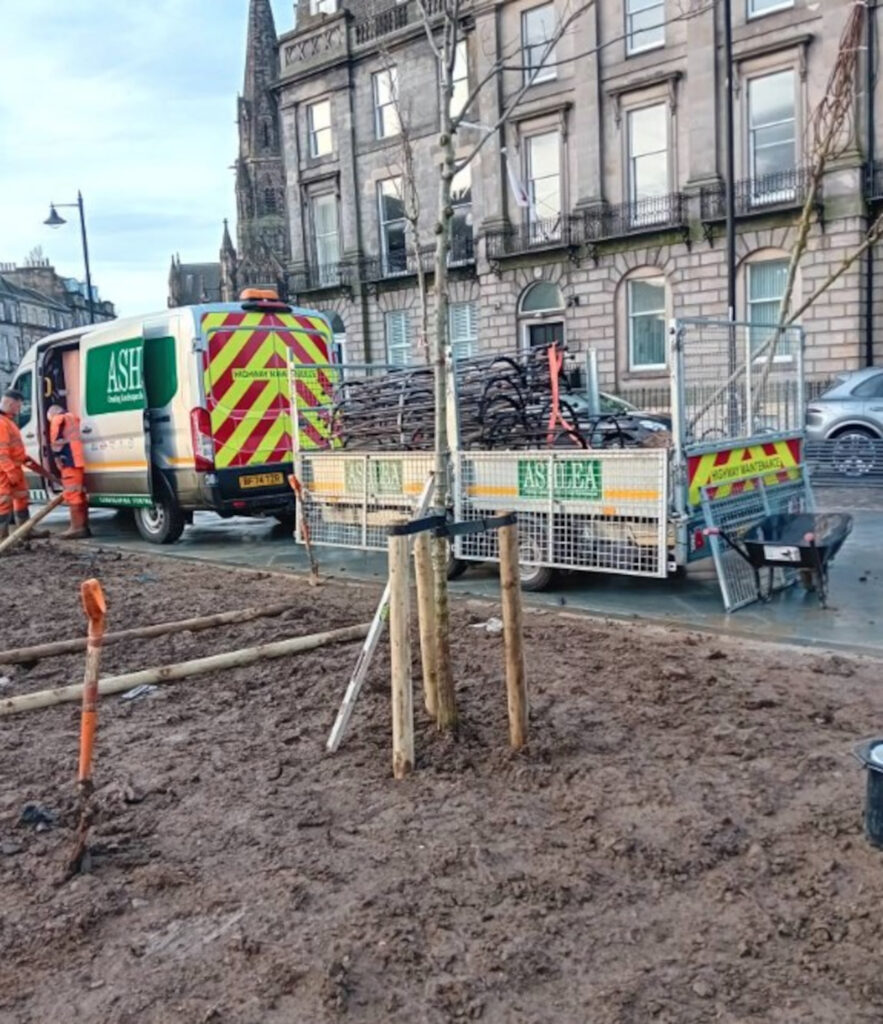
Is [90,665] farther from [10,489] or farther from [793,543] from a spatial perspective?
[10,489]

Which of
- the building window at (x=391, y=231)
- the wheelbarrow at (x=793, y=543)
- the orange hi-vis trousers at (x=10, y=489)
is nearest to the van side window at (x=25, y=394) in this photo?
the orange hi-vis trousers at (x=10, y=489)

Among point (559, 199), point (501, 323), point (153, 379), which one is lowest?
point (153, 379)

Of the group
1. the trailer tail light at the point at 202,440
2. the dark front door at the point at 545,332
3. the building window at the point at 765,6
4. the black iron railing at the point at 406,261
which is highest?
the building window at the point at 765,6

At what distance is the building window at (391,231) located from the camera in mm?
32906

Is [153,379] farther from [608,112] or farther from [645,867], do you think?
[608,112]

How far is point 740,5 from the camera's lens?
967 inches

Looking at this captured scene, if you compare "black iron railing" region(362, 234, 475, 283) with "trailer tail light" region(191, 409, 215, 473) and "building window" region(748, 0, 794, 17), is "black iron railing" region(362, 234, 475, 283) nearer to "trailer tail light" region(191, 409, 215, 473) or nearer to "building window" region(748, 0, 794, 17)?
"building window" region(748, 0, 794, 17)

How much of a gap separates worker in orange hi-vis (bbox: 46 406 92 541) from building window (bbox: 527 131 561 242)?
62.8ft

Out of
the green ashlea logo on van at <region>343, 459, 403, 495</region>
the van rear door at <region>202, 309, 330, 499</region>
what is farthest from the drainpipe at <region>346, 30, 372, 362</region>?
the green ashlea logo on van at <region>343, 459, 403, 495</region>

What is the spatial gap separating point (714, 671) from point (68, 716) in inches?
139

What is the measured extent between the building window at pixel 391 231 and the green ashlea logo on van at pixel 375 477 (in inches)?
978

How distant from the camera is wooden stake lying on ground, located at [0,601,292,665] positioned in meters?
5.84

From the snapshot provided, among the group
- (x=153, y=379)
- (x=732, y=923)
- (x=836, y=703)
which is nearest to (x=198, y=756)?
(x=732, y=923)

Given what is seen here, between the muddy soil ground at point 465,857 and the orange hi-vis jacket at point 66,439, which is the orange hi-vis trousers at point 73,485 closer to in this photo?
the orange hi-vis jacket at point 66,439
